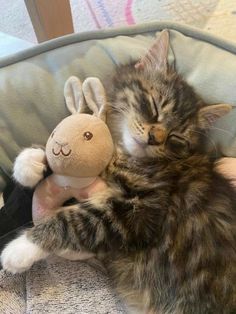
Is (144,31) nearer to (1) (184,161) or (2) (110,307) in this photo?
(1) (184,161)

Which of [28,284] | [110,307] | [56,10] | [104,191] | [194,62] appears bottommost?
[110,307]

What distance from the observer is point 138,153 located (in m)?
1.25

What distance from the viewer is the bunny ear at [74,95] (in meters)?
1.37

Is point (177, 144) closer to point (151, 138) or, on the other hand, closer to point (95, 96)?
point (151, 138)

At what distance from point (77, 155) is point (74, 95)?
0.28 m

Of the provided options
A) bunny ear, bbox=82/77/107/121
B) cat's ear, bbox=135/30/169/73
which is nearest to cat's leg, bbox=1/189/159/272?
bunny ear, bbox=82/77/107/121

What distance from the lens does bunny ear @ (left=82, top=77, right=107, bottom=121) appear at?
133 cm

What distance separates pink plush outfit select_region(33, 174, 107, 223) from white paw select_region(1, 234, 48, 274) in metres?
0.10

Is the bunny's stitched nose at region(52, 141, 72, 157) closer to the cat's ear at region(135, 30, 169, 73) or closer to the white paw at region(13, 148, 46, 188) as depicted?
the white paw at region(13, 148, 46, 188)

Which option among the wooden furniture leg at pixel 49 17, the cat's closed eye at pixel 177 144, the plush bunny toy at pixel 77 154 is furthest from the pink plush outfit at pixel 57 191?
the wooden furniture leg at pixel 49 17

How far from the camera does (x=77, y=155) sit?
1.19 m

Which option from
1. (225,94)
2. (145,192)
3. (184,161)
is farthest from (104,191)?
(225,94)

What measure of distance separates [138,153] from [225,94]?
38 centimetres

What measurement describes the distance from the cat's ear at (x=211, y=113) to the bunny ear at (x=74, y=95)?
1.17ft
